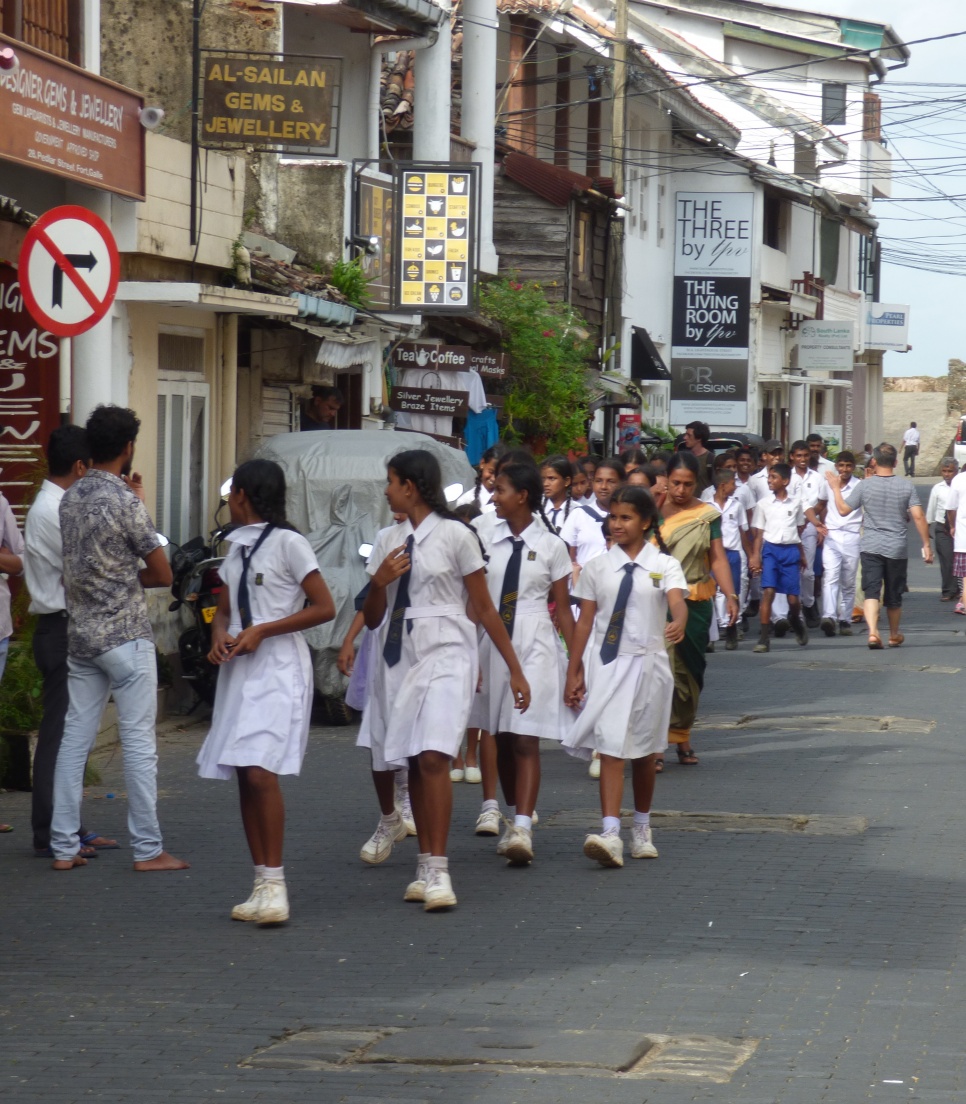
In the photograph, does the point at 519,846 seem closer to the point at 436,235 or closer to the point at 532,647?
the point at 532,647

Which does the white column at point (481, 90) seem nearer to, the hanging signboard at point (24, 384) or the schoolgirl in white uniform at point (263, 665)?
the hanging signboard at point (24, 384)

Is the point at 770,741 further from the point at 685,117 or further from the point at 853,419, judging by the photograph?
the point at 853,419

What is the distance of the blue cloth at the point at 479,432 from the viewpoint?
22.1m

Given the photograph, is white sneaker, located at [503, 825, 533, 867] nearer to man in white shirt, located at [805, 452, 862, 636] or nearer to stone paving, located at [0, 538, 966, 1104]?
stone paving, located at [0, 538, 966, 1104]

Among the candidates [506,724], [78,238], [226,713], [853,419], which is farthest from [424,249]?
[853,419]

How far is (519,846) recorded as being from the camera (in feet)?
27.3

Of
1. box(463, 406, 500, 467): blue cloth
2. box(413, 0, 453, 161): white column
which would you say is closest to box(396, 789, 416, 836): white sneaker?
box(413, 0, 453, 161): white column

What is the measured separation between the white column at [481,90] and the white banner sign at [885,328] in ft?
126

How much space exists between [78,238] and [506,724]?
351 centimetres

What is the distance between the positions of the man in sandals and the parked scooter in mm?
7560

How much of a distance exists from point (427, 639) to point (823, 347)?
4256 cm

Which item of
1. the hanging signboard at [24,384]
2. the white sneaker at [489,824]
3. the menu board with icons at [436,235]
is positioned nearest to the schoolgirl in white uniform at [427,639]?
the white sneaker at [489,824]

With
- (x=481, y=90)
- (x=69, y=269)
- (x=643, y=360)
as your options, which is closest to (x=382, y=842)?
(x=69, y=269)

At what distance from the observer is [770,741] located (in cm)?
1258
